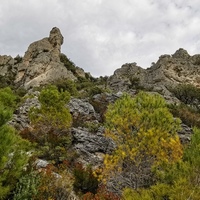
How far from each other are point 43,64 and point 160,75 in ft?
58.7

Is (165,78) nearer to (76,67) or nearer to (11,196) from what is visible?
(76,67)

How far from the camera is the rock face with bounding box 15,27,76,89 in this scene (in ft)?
139

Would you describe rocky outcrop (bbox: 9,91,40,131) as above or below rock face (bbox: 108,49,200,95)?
below

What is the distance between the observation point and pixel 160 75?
1736 inches

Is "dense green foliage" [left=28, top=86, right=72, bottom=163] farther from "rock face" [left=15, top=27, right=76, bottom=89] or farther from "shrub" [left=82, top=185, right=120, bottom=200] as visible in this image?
"rock face" [left=15, top=27, right=76, bottom=89]

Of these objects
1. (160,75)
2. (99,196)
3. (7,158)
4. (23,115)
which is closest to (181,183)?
(99,196)

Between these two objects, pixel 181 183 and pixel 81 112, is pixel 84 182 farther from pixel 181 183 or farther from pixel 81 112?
pixel 81 112

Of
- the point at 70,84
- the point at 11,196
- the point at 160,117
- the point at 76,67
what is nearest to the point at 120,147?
the point at 160,117

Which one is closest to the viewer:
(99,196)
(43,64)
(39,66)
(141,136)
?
(99,196)

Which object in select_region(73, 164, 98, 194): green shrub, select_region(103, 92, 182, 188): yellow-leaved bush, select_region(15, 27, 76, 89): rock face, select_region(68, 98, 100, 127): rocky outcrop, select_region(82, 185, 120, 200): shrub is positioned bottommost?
select_region(82, 185, 120, 200): shrub

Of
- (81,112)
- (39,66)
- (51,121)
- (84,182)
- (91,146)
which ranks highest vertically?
(39,66)

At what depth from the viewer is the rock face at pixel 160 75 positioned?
41.9 meters

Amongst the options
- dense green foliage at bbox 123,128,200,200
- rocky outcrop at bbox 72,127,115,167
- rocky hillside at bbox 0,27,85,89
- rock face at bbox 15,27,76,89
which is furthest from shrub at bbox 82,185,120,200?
rock face at bbox 15,27,76,89

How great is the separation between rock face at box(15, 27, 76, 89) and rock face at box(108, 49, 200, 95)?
7804 millimetres
